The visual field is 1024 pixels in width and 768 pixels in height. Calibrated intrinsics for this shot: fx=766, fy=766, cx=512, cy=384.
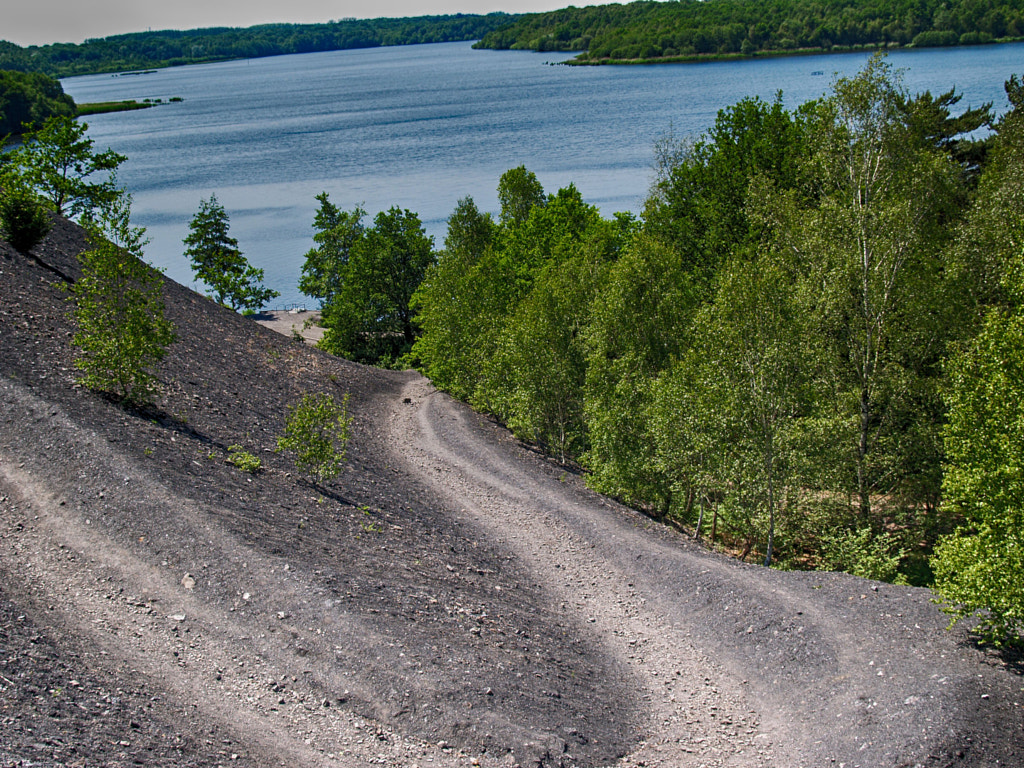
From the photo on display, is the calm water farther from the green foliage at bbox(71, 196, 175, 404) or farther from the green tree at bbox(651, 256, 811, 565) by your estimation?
the green tree at bbox(651, 256, 811, 565)

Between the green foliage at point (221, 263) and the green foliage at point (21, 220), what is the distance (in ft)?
87.9

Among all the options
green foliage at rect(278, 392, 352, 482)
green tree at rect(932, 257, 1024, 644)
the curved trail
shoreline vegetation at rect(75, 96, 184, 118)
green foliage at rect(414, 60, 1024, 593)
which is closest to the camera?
the curved trail

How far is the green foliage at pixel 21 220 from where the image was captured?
97.6 ft

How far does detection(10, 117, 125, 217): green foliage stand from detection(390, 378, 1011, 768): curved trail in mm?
33587

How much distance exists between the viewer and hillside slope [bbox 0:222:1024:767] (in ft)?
37.9

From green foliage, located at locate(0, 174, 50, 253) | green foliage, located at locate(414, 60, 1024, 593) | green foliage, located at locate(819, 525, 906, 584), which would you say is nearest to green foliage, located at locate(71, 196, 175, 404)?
green foliage, located at locate(0, 174, 50, 253)

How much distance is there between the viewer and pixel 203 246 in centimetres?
5994

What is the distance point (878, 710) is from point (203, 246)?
58228mm

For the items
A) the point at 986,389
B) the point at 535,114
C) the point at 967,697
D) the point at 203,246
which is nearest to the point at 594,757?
the point at 967,697

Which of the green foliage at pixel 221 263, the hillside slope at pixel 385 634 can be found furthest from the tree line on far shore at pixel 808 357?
the green foliage at pixel 221 263

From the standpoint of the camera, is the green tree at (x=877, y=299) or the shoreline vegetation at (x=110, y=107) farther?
the shoreline vegetation at (x=110, y=107)

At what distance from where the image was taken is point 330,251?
57438 millimetres

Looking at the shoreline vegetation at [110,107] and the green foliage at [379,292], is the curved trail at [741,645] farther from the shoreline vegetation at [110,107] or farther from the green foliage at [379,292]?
the shoreline vegetation at [110,107]

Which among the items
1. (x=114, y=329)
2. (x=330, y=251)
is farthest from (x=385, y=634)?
(x=330, y=251)
